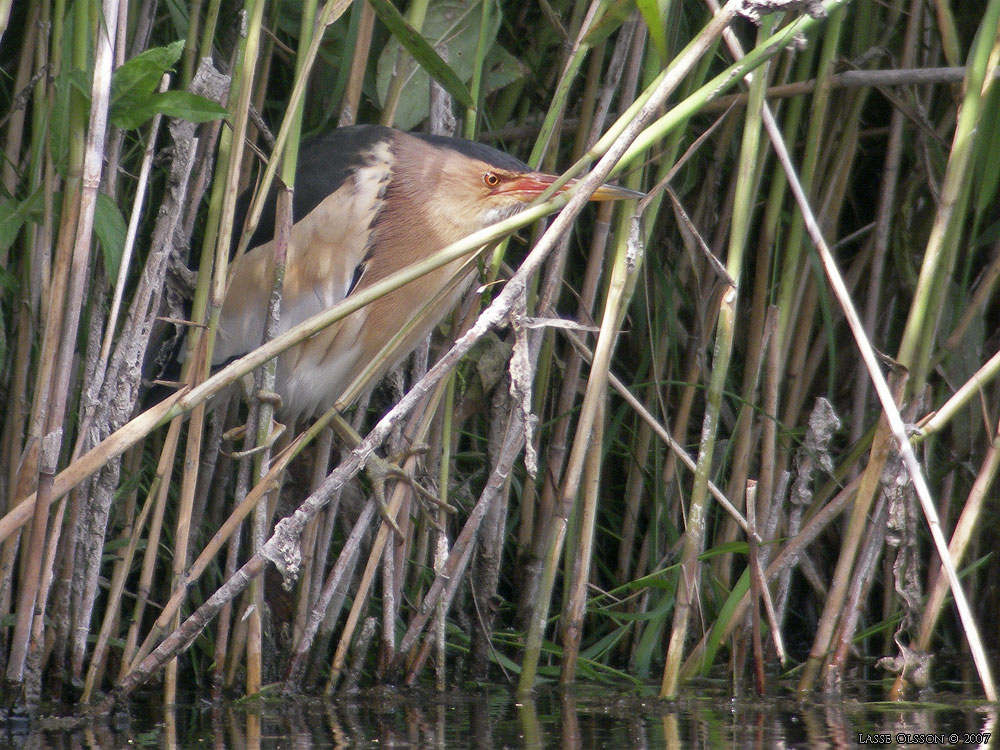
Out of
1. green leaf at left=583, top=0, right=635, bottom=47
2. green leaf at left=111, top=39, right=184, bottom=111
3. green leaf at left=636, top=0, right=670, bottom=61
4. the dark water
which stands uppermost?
green leaf at left=583, top=0, right=635, bottom=47

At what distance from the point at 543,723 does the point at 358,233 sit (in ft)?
3.00

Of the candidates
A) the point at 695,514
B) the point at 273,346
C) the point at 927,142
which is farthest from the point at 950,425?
the point at 273,346

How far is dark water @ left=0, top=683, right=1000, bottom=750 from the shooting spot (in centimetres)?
142

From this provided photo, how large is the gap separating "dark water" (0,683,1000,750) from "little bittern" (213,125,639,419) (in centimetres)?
58

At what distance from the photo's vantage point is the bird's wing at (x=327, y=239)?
198 cm

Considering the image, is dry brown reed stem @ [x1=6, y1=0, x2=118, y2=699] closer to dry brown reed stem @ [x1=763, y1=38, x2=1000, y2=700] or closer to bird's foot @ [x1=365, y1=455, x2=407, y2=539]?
bird's foot @ [x1=365, y1=455, x2=407, y2=539]

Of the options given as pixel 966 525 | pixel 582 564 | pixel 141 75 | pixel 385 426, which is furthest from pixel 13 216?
pixel 966 525

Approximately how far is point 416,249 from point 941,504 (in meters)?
1.11

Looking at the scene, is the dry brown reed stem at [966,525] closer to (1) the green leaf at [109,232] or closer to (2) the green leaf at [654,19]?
(2) the green leaf at [654,19]

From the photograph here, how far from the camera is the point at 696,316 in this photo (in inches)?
83.4

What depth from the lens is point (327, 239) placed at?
1996 mm

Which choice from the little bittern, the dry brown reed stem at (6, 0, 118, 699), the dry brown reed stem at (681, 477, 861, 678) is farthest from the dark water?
the little bittern

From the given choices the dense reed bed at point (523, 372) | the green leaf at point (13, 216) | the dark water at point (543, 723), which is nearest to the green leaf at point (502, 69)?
the dense reed bed at point (523, 372)

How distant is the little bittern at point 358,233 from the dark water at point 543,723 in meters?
0.58
